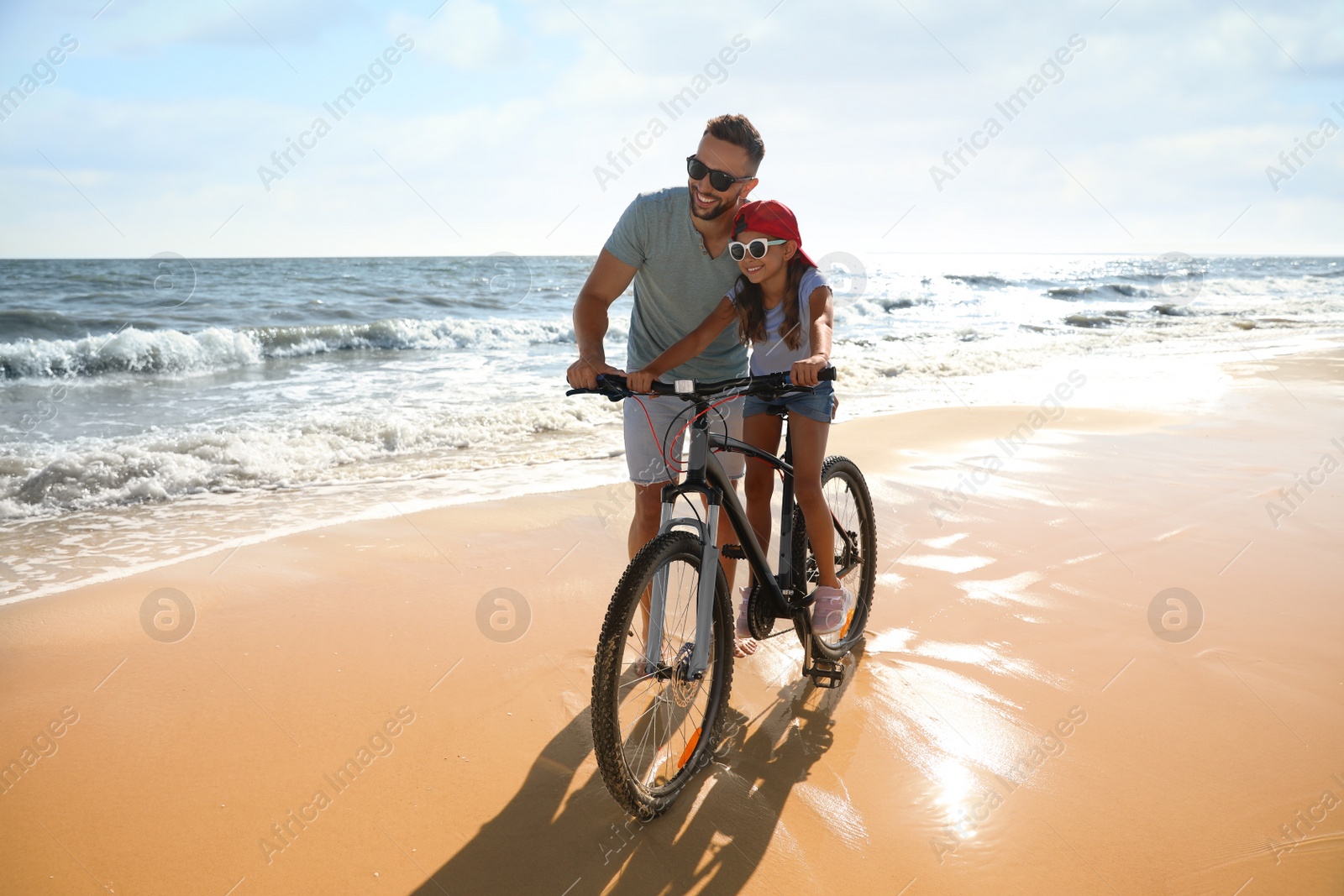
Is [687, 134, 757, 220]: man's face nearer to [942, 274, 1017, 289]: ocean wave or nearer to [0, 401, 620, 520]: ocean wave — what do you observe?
[0, 401, 620, 520]: ocean wave

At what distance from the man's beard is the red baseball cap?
48mm

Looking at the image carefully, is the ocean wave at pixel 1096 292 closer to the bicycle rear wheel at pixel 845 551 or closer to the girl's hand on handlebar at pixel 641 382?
the bicycle rear wheel at pixel 845 551

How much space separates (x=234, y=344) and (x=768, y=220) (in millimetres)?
14858

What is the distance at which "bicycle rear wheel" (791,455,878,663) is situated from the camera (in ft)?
9.90

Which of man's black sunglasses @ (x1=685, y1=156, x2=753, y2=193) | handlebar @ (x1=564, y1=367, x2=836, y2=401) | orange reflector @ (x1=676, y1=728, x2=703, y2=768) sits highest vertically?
man's black sunglasses @ (x1=685, y1=156, x2=753, y2=193)

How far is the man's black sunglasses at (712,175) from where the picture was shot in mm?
2621

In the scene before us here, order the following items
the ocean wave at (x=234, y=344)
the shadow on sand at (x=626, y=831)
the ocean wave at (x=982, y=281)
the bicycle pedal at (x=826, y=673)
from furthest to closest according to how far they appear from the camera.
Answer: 1. the ocean wave at (x=982, y=281)
2. the ocean wave at (x=234, y=344)
3. the bicycle pedal at (x=826, y=673)
4. the shadow on sand at (x=626, y=831)

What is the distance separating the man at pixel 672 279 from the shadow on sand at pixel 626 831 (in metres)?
0.74

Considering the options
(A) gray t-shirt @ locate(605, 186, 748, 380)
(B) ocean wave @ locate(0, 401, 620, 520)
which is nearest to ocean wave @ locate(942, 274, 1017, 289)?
(B) ocean wave @ locate(0, 401, 620, 520)

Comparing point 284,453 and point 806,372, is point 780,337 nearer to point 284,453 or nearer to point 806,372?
point 806,372

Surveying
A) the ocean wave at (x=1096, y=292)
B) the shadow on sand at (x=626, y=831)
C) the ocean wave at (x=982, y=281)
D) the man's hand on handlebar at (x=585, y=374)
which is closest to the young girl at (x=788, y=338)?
the man's hand on handlebar at (x=585, y=374)

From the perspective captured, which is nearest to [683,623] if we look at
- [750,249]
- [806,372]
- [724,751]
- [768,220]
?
[724,751]

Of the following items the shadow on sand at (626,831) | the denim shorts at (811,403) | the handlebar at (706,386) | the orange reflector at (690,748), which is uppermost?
the handlebar at (706,386)

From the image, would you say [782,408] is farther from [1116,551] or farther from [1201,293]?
[1201,293]
